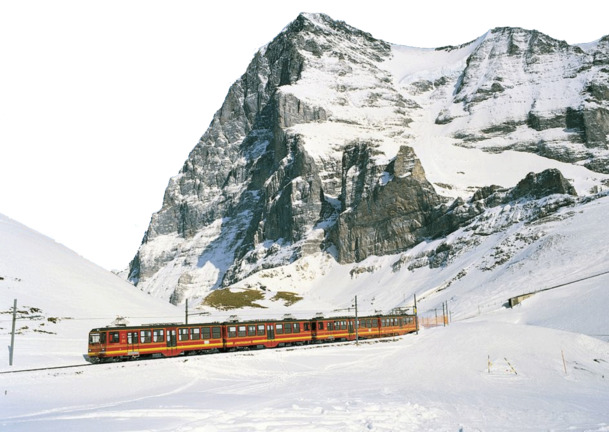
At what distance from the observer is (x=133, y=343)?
151ft

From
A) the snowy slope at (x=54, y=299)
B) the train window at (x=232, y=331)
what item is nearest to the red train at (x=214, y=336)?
the train window at (x=232, y=331)

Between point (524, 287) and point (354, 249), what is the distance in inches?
3956

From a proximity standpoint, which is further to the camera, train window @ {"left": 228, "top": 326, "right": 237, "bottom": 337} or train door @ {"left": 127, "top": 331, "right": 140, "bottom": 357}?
train window @ {"left": 228, "top": 326, "right": 237, "bottom": 337}

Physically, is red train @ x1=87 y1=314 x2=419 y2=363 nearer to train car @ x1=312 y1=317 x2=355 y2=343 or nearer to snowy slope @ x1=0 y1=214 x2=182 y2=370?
train car @ x1=312 y1=317 x2=355 y2=343

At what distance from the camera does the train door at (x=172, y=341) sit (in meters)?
48.5

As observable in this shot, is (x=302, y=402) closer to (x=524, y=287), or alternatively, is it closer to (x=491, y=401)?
(x=491, y=401)

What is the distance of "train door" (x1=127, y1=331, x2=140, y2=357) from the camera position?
45.8m

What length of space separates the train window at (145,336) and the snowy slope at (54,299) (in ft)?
20.5

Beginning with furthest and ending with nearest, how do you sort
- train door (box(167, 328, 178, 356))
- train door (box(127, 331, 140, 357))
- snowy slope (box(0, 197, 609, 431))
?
train door (box(167, 328, 178, 356))
train door (box(127, 331, 140, 357))
snowy slope (box(0, 197, 609, 431))

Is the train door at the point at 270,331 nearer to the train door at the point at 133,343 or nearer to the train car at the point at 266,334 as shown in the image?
the train car at the point at 266,334

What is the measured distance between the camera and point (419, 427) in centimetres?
2000

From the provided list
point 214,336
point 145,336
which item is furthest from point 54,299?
point 214,336

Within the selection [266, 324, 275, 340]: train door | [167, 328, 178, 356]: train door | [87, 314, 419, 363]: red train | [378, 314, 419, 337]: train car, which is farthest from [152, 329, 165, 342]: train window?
[378, 314, 419, 337]: train car

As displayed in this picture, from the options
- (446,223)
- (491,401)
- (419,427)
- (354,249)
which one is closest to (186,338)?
(491,401)
